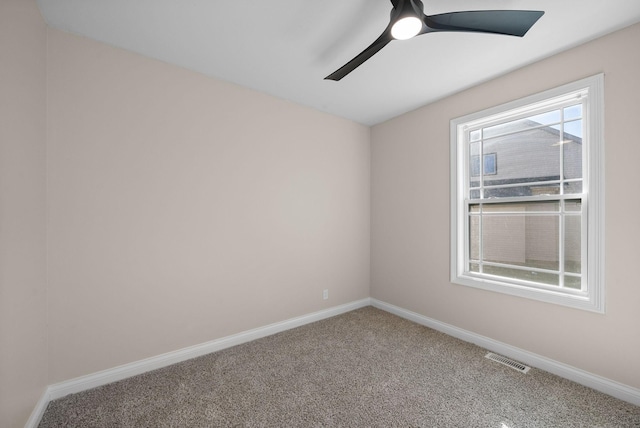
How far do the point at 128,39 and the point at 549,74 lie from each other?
335cm

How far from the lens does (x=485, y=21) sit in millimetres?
1399

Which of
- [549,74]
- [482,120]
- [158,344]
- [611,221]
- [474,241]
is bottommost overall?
[158,344]

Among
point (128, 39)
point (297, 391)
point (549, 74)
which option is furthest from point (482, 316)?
Result: point (128, 39)

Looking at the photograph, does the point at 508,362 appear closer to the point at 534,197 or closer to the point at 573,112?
the point at 534,197

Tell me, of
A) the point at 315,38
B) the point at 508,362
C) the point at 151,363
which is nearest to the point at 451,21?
the point at 315,38

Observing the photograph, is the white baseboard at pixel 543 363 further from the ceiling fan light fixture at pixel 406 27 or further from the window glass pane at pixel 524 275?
the ceiling fan light fixture at pixel 406 27

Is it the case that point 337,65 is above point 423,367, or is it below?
above

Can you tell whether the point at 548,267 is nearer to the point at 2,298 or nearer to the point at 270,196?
the point at 270,196

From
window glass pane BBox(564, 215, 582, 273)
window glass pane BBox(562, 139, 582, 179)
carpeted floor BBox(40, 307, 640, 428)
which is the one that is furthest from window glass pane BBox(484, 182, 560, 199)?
carpeted floor BBox(40, 307, 640, 428)

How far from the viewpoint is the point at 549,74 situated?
85.4 inches

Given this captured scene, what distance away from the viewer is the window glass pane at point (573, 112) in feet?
6.93

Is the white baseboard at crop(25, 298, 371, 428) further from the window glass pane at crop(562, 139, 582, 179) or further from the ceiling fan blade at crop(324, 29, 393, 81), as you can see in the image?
the window glass pane at crop(562, 139, 582, 179)

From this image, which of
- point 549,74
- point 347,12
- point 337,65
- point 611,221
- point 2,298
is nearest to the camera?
point 2,298

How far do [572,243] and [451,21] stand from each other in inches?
79.6
